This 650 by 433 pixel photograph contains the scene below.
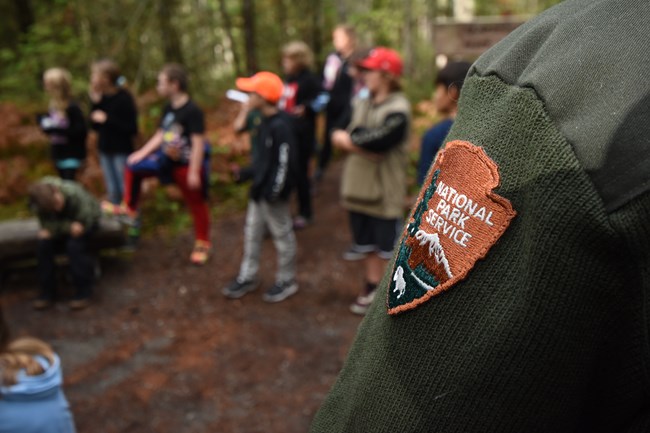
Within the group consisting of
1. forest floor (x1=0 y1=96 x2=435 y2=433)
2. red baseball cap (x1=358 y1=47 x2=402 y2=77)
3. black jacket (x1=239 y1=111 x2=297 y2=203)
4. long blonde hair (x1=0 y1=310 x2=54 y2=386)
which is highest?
red baseball cap (x1=358 y1=47 x2=402 y2=77)

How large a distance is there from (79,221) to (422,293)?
564 cm

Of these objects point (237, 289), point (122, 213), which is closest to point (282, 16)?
point (122, 213)

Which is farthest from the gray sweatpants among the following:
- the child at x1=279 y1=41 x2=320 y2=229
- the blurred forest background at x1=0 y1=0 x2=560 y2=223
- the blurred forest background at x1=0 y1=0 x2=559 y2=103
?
the blurred forest background at x1=0 y1=0 x2=559 y2=103

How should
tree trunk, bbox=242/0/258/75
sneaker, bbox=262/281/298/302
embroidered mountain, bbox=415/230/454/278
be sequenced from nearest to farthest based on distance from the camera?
embroidered mountain, bbox=415/230/454/278
sneaker, bbox=262/281/298/302
tree trunk, bbox=242/0/258/75

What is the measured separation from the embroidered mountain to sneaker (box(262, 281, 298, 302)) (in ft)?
16.5

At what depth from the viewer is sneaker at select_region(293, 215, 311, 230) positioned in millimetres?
7184

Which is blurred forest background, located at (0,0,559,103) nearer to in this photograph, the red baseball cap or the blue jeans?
the blue jeans

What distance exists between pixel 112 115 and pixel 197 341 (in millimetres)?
2854

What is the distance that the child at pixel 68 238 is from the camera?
5.70 metres

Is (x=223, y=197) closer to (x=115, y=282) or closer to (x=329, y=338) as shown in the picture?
(x=115, y=282)

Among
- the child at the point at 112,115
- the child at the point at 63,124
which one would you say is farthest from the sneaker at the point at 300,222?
the child at the point at 63,124

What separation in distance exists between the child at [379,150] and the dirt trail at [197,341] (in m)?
1.03

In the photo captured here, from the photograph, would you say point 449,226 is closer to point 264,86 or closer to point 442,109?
point 442,109

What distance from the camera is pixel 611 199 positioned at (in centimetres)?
56
